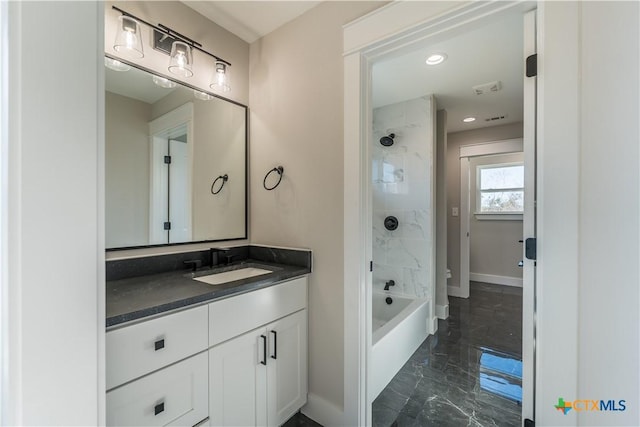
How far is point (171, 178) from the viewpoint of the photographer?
5.44ft

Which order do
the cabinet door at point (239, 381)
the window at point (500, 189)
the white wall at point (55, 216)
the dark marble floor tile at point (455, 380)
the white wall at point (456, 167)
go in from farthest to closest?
the window at point (500, 189), the white wall at point (456, 167), the dark marble floor tile at point (455, 380), the cabinet door at point (239, 381), the white wall at point (55, 216)

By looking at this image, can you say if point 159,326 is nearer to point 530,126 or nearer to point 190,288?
point 190,288

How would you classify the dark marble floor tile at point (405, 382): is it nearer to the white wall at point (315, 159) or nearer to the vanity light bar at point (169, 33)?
the white wall at point (315, 159)

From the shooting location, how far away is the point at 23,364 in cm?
63

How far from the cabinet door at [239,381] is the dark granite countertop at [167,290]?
0.25 m

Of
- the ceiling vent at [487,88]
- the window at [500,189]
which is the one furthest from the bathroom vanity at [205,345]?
the window at [500,189]

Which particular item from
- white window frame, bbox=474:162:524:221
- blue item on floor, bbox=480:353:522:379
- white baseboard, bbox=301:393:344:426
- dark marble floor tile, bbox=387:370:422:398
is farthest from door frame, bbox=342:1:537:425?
white window frame, bbox=474:162:524:221

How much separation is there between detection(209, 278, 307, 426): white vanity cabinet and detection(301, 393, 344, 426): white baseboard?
6 centimetres

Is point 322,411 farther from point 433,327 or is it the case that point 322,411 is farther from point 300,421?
point 433,327

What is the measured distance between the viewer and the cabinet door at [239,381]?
120 centimetres

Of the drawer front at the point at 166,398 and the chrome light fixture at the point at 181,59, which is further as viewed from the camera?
the chrome light fixture at the point at 181,59

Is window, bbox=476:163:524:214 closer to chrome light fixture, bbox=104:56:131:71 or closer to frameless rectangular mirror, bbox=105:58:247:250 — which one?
frameless rectangular mirror, bbox=105:58:247:250

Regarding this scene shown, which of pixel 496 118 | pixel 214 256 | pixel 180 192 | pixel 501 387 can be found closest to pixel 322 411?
pixel 214 256

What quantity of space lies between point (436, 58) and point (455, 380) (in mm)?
2440
